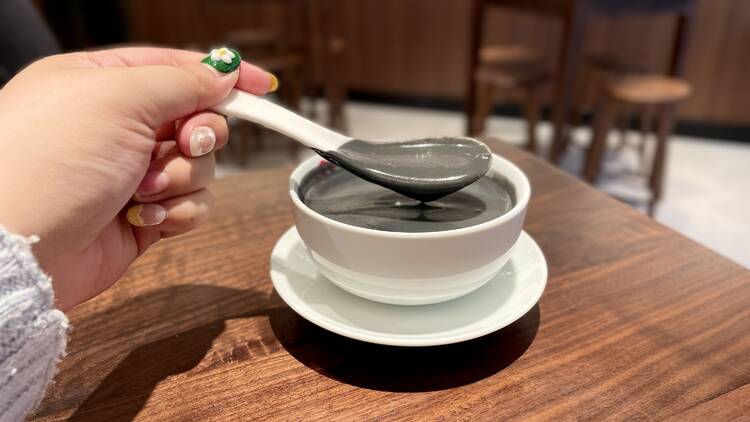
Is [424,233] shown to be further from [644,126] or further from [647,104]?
[644,126]

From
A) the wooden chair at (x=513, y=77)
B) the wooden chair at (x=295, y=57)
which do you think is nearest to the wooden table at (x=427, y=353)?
the wooden chair at (x=513, y=77)

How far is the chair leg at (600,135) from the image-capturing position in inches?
79.3

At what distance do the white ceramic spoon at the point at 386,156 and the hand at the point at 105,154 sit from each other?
4 centimetres

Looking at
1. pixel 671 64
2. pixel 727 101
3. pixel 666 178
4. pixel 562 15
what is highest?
pixel 562 15

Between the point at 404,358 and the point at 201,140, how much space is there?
0.89 ft

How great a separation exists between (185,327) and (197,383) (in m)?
0.09

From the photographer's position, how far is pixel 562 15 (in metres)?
1.86

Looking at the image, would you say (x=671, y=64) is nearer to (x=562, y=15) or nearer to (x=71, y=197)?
(x=562, y=15)

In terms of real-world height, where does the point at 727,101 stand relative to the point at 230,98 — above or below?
below

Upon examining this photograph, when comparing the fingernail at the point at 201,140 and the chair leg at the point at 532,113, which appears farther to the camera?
A: the chair leg at the point at 532,113

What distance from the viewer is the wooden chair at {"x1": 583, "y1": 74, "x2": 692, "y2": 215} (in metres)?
1.91

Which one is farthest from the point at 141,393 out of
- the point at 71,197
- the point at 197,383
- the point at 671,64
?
the point at 671,64

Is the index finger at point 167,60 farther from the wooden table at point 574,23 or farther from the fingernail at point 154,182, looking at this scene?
the wooden table at point 574,23

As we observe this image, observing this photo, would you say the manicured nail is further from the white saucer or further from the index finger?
the white saucer
